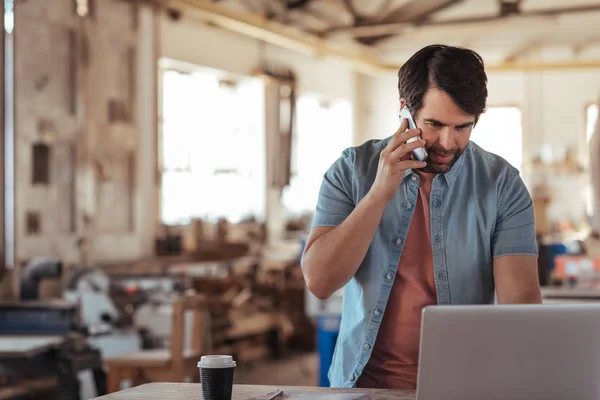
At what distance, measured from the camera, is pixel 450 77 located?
241cm

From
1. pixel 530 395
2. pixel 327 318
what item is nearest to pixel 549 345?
pixel 530 395

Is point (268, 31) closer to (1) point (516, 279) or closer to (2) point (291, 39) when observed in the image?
(2) point (291, 39)

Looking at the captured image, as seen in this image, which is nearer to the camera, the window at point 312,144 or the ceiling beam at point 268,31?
the ceiling beam at point 268,31

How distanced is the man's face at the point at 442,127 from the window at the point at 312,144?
10.3 m

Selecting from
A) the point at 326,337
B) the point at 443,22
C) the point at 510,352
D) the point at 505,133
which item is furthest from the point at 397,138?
the point at 505,133

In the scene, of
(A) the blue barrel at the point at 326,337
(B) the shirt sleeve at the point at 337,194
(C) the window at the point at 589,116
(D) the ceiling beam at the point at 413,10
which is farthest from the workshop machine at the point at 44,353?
(C) the window at the point at 589,116

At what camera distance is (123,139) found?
9.10 metres

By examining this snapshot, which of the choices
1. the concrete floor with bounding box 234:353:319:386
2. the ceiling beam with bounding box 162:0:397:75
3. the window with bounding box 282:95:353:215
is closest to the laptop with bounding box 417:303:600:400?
the concrete floor with bounding box 234:353:319:386

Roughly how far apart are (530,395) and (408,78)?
928 mm

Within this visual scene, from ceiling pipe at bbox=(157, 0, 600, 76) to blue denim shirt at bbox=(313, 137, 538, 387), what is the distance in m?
6.90

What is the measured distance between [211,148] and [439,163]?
8.71m

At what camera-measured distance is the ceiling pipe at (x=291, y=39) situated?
32.0 feet

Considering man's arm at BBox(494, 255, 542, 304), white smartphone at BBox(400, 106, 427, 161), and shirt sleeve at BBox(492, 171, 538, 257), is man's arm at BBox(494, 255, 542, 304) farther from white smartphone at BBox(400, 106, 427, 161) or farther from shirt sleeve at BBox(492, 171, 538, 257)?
white smartphone at BBox(400, 106, 427, 161)

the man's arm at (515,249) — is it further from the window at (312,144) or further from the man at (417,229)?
the window at (312,144)
